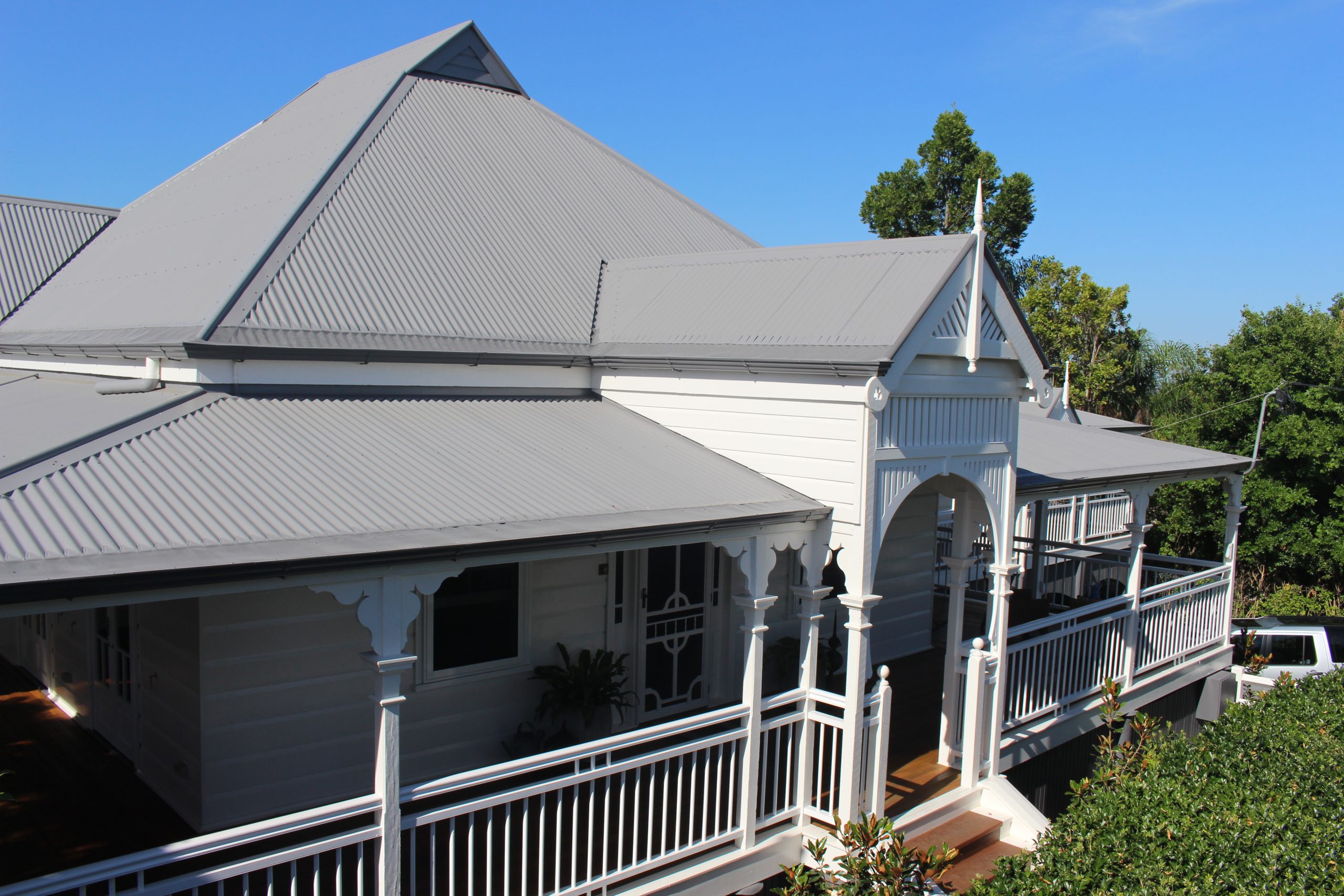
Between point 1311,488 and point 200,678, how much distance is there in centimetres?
2273

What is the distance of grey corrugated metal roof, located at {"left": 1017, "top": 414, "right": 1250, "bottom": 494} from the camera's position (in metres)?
11.6

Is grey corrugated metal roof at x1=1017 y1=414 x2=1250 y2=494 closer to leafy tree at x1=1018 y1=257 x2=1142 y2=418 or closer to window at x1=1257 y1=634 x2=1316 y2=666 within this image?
window at x1=1257 y1=634 x2=1316 y2=666

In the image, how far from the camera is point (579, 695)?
8.96 m

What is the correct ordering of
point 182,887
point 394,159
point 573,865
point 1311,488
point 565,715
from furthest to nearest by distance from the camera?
point 1311,488 → point 394,159 → point 565,715 → point 573,865 → point 182,887

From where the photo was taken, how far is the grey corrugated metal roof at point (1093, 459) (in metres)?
11.6

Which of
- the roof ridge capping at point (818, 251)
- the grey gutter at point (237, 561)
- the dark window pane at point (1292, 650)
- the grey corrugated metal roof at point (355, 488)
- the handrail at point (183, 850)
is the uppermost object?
the roof ridge capping at point (818, 251)

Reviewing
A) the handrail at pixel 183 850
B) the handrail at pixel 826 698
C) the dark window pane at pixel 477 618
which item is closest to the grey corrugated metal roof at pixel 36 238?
the dark window pane at pixel 477 618

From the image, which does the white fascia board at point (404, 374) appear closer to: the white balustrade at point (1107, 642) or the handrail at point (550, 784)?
the handrail at point (550, 784)

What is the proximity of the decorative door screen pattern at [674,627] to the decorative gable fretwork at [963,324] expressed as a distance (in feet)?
11.8

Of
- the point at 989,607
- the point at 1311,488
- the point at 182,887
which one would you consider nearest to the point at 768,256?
the point at 989,607

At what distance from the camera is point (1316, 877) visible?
236 inches

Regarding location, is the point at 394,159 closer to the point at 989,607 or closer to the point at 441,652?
the point at 441,652

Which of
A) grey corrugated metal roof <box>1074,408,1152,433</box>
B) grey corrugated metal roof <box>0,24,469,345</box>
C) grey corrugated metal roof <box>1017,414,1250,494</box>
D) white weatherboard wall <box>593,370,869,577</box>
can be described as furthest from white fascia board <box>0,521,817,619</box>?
grey corrugated metal roof <box>1074,408,1152,433</box>

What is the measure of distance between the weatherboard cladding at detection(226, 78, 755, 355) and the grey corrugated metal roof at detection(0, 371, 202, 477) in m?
0.92
